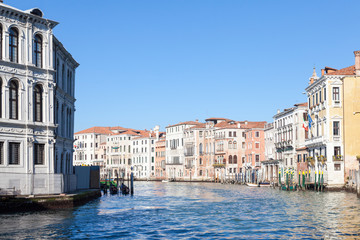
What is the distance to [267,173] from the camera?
79.4 m

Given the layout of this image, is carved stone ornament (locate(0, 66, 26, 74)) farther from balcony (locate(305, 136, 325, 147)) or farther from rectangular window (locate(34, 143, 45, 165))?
balcony (locate(305, 136, 325, 147))

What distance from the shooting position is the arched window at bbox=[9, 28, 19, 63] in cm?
2686

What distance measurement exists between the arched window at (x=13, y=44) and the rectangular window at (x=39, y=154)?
4.41 metres

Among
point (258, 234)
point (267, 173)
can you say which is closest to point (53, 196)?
point (258, 234)

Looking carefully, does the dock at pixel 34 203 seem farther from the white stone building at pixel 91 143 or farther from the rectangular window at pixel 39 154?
the white stone building at pixel 91 143

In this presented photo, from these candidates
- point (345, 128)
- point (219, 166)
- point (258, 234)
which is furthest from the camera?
point (219, 166)

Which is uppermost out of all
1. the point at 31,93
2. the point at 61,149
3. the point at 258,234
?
the point at 31,93

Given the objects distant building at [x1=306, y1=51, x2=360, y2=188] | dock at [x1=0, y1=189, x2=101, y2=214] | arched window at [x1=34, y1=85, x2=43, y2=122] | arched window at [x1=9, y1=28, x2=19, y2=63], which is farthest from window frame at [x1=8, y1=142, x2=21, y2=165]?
distant building at [x1=306, y1=51, x2=360, y2=188]

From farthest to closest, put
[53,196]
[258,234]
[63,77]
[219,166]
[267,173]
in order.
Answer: [219,166], [267,173], [63,77], [53,196], [258,234]

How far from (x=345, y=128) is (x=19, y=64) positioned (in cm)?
3155

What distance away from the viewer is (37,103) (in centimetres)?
2794

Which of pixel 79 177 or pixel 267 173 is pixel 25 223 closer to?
pixel 79 177

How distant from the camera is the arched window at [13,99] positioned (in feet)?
88.1

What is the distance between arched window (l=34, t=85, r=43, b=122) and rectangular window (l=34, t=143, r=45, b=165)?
133 cm
